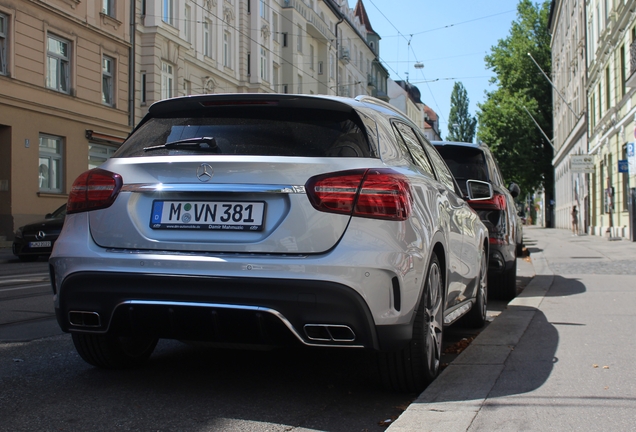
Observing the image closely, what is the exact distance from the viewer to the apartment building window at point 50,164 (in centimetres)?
2444

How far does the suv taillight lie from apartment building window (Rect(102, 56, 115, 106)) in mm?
25579

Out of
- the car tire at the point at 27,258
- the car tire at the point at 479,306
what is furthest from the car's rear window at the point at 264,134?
the car tire at the point at 27,258

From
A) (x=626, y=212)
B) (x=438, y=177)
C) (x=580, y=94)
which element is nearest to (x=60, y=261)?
(x=438, y=177)

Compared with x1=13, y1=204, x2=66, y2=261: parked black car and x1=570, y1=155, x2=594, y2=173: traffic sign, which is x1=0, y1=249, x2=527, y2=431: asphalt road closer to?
x1=13, y1=204, x2=66, y2=261: parked black car

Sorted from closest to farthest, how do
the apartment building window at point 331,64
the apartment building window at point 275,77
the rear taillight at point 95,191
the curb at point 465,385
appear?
the curb at point 465,385 < the rear taillight at point 95,191 < the apartment building window at point 275,77 < the apartment building window at point 331,64

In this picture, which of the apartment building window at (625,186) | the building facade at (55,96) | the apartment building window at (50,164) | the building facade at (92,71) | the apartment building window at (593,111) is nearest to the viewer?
the building facade at (55,96)

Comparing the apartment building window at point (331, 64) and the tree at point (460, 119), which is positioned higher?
the tree at point (460, 119)

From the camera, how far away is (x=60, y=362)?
496cm

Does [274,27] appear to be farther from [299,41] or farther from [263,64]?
[263,64]

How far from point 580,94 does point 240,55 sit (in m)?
19.5

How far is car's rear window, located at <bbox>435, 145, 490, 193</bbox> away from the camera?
9367 millimetres

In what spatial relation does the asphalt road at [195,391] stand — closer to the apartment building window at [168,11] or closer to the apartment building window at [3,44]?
the apartment building window at [3,44]

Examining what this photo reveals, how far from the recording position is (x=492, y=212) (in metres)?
8.82

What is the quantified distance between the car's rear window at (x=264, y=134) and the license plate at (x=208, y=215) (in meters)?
0.29
